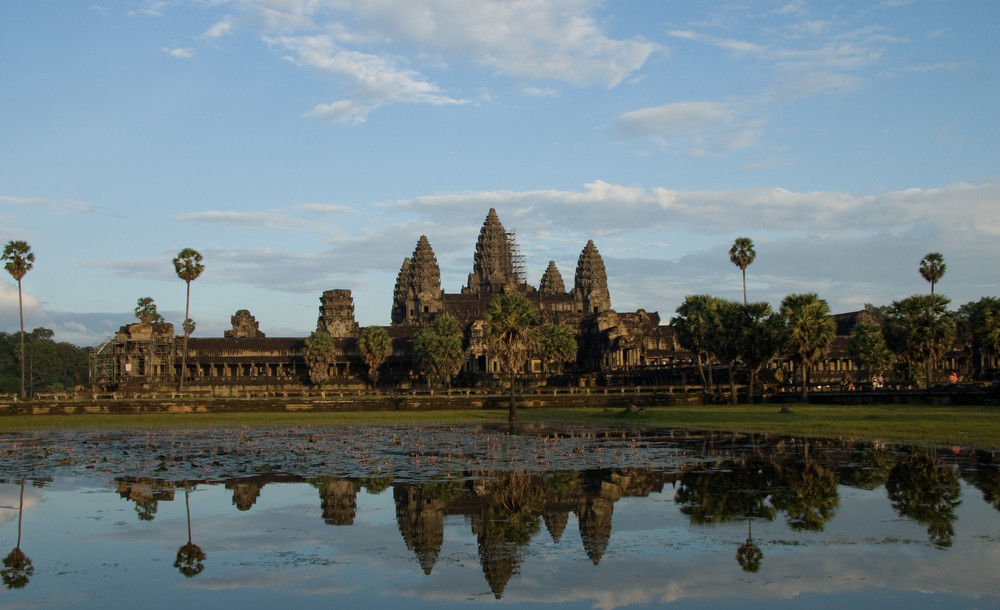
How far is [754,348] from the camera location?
6469cm

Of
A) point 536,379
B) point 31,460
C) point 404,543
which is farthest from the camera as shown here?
point 536,379

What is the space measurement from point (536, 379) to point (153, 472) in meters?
81.6

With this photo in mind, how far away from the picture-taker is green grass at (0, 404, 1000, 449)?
115 ft

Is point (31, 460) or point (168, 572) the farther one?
point (31, 460)

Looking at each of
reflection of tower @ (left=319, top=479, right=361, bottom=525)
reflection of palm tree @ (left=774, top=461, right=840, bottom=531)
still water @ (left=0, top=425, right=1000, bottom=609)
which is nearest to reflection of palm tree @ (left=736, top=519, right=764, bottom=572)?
still water @ (left=0, top=425, right=1000, bottom=609)

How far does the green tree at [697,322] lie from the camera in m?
69.0

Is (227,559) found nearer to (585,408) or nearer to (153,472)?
(153,472)

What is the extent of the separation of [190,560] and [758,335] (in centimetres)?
5420

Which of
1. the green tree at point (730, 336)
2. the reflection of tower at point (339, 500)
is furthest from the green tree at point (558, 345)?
the reflection of tower at point (339, 500)

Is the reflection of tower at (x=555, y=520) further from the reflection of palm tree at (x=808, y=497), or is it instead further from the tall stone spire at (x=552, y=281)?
the tall stone spire at (x=552, y=281)

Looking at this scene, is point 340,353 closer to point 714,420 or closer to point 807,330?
point 807,330

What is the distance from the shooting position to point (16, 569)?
14328 millimetres

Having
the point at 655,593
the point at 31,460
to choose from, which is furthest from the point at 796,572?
the point at 31,460

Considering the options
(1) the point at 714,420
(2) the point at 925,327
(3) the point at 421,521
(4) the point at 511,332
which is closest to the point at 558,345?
(2) the point at 925,327
